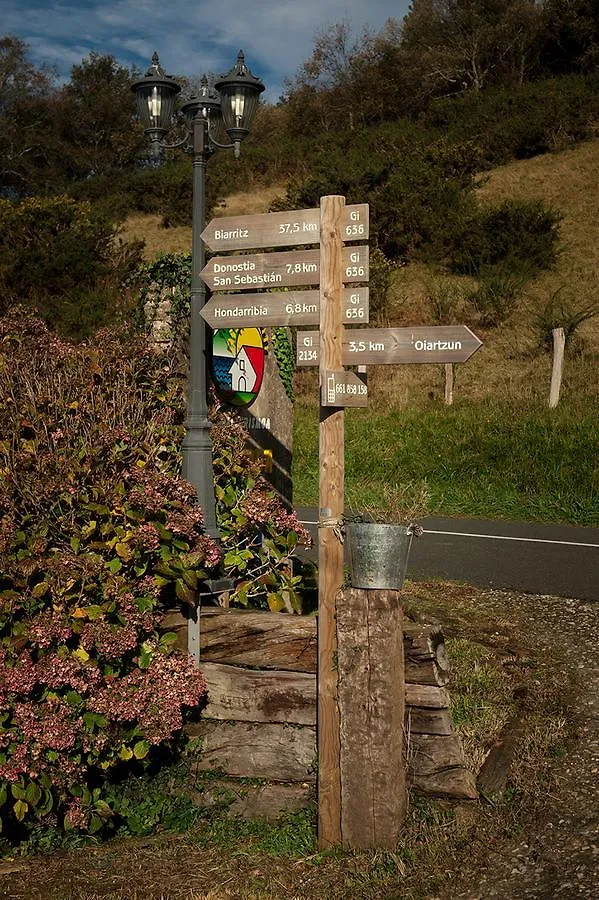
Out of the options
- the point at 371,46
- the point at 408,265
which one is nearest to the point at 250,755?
the point at 408,265

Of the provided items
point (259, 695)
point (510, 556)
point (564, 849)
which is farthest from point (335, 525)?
point (510, 556)

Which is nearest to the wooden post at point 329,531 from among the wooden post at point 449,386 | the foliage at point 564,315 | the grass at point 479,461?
the grass at point 479,461

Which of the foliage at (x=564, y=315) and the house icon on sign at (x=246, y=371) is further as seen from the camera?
the foliage at (x=564, y=315)

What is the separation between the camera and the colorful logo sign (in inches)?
284

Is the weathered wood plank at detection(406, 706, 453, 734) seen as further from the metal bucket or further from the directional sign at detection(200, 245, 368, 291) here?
the directional sign at detection(200, 245, 368, 291)

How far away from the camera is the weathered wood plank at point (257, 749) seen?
4.38m

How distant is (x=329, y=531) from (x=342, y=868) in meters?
1.40

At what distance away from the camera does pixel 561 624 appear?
706 cm

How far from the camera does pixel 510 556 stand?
9883 mm

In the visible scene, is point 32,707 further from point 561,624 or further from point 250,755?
point 561,624

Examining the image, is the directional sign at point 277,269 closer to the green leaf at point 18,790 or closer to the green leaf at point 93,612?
the green leaf at point 93,612

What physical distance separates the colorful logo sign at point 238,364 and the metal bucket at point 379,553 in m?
3.58

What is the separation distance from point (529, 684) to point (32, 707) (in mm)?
2949

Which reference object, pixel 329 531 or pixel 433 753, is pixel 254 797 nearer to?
pixel 433 753
